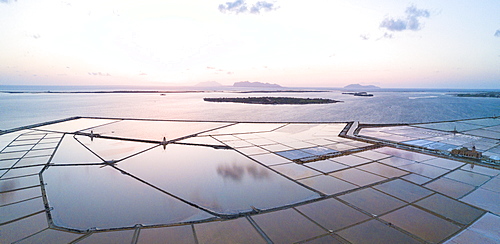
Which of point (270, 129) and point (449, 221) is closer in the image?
point (449, 221)

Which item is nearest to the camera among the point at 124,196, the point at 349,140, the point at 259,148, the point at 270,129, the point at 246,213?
the point at 246,213

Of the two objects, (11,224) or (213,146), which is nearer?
(11,224)

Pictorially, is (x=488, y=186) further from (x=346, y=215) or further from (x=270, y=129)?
(x=270, y=129)

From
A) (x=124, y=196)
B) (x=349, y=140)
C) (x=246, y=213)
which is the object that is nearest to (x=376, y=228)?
(x=246, y=213)

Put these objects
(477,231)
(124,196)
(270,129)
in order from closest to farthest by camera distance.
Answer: (477,231), (124,196), (270,129)

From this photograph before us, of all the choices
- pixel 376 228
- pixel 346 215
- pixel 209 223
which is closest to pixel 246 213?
→ pixel 209 223

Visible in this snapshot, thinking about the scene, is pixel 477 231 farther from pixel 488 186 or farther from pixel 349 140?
pixel 349 140

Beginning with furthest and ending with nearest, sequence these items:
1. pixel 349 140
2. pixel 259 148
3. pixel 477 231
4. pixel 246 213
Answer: pixel 349 140
pixel 259 148
pixel 246 213
pixel 477 231

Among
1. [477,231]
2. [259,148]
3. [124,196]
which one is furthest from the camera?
[259,148]
